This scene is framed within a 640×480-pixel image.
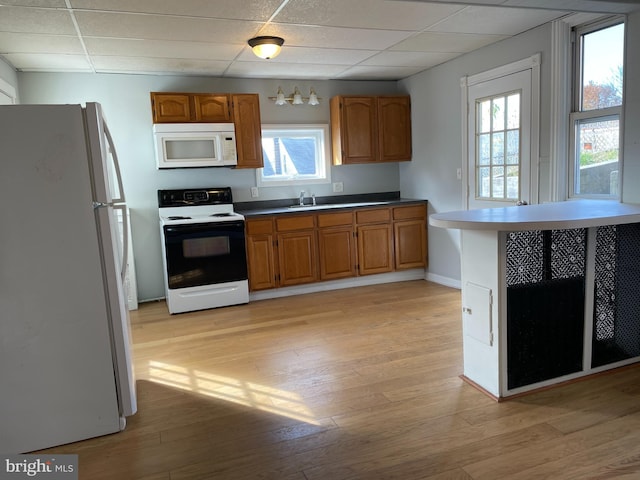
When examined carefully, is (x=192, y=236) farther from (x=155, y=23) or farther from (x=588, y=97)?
(x=588, y=97)

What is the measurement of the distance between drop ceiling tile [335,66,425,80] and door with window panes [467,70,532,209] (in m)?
0.85

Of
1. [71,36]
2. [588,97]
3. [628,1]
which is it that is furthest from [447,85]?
[71,36]

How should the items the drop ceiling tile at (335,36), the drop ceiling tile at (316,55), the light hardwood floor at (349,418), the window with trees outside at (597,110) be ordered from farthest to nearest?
the drop ceiling tile at (316,55)
the drop ceiling tile at (335,36)
the window with trees outside at (597,110)
the light hardwood floor at (349,418)

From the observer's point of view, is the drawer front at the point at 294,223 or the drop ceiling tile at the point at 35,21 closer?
the drop ceiling tile at the point at 35,21

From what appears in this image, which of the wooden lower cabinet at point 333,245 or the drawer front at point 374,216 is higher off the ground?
the drawer front at point 374,216

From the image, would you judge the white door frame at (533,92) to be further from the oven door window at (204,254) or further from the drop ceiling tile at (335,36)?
the oven door window at (204,254)

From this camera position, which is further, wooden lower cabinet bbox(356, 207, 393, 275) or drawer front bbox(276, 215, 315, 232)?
wooden lower cabinet bbox(356, 207, 393, 275)

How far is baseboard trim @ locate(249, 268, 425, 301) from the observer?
15.9ft

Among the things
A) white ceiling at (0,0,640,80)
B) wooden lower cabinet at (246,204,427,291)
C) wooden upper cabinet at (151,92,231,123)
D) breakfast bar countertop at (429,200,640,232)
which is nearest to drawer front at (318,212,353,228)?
wooden lower cabinet at (246,204,427,291)

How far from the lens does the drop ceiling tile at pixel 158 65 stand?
4059 millimetres

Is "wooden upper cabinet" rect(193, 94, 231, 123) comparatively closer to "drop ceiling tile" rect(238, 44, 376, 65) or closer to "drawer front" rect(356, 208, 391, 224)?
"drop ceiling tile" rect(238, 44, 376, 65)

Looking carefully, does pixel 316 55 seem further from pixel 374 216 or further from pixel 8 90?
pixel 8 90

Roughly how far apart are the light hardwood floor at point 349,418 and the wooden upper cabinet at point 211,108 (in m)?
2.15

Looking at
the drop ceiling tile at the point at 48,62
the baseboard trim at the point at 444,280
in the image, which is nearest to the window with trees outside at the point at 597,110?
the baseboard trim at the point at 444,280
